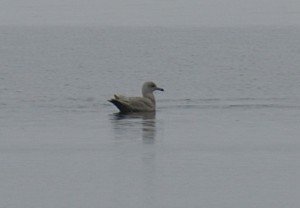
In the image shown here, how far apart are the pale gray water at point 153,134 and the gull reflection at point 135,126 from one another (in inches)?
0.9

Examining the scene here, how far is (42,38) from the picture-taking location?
6438 centimetres

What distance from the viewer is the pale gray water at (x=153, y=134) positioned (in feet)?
60.4

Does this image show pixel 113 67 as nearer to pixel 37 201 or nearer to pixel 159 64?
pixel 159 64

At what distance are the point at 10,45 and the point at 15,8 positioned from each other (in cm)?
5396

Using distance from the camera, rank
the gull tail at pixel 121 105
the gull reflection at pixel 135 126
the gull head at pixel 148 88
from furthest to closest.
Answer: the gull head at pixel 148 88
the gull tail at pixel 121 105
the gull reflection at pixel 135 126

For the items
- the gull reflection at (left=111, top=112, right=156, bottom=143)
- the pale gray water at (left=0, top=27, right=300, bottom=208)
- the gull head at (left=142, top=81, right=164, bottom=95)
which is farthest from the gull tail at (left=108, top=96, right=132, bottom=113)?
the gull head at (left=142, top=81, right=164, bottom=95)

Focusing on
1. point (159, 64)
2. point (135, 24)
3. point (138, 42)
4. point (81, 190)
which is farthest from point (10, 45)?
point (81, 190)

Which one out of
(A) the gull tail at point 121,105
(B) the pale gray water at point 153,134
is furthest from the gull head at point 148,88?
(A) the gull tail at point 121,105

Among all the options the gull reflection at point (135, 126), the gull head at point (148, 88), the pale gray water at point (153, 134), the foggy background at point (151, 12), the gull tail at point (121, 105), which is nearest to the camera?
the pale gray water at point (153, 134)

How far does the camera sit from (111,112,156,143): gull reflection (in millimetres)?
23781

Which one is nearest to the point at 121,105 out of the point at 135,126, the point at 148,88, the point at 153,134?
the point at 148,88

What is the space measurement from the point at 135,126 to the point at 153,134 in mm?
1316

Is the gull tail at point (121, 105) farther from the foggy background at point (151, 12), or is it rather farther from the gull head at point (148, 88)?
the foggy background at point (151, 12)

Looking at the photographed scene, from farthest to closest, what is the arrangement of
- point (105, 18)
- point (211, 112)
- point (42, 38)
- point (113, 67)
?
point (105, 18) → point (42, 38) → point (113, 67) → point (211, 112)
